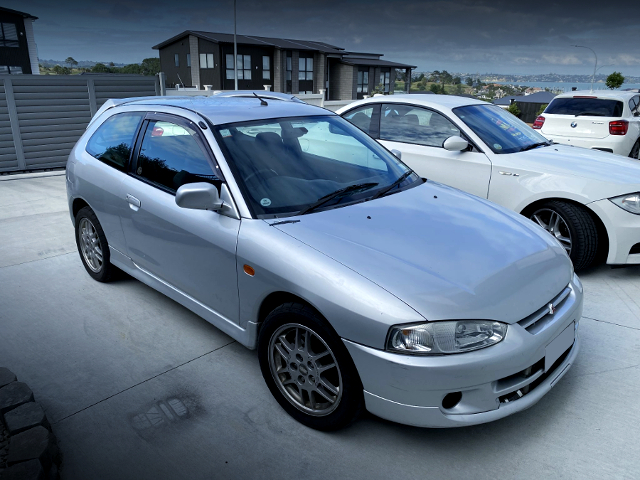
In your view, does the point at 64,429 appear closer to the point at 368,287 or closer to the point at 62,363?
the point at 62,363

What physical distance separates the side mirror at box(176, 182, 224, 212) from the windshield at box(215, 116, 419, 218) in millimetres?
191

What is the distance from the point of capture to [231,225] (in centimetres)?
287

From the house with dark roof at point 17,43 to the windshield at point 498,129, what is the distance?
52109 millimetres

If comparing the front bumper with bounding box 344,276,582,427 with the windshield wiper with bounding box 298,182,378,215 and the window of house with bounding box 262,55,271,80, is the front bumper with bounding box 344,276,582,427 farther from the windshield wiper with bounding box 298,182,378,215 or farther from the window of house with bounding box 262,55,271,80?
the window of house with bounding box 262,55,271,80

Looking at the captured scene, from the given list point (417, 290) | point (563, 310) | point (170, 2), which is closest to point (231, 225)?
point (417, 290)

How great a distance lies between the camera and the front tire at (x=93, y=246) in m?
4.29

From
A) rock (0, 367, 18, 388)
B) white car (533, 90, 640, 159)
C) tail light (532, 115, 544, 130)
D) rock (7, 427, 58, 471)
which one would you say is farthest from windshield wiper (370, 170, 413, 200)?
tail light (532, 115, 544, 130)

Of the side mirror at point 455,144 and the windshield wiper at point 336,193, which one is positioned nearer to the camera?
the windshield wiper at point 336,193

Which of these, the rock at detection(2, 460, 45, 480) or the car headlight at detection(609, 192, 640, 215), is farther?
the car headlight at detection(609, 192, 640, 215)

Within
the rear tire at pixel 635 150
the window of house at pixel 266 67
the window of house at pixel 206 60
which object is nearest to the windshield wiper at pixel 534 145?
the rear tire at pixel 635 150

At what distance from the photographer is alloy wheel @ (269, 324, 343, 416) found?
252 cm

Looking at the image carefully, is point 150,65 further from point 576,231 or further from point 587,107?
point 576,231

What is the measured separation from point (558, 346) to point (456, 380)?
29.8 inches

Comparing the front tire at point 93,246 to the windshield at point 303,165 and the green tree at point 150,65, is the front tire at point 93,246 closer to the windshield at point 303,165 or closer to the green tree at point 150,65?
the windshield at point 303,165
